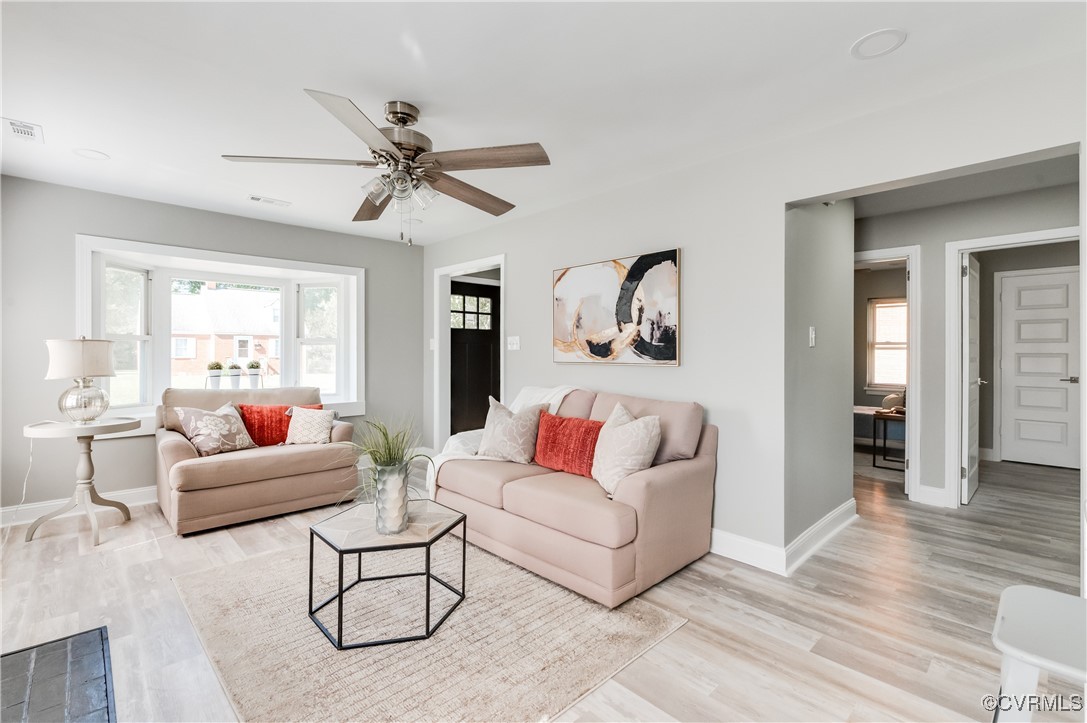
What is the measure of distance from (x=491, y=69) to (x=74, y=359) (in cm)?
321

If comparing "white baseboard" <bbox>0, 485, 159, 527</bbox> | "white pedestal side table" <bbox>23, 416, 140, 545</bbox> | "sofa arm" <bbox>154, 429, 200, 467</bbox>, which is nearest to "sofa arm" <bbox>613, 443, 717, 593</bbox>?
"sofa arm" <bbox>154, 429, 200, 467</bbox>

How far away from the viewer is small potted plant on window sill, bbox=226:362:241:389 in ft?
15.8

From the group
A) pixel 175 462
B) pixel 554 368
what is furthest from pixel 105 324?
pixel 554 368

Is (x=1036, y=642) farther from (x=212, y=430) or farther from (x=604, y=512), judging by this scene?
(x=212, y=430)

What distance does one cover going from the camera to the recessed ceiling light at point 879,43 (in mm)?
1925

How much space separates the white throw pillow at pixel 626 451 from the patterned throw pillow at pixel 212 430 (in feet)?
9.14

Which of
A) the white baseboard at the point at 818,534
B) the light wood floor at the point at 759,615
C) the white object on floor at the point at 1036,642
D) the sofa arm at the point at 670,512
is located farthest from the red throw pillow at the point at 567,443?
the white object on floor at the point at 1036,642

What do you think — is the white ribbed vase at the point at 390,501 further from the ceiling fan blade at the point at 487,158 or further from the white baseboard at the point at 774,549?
the white baseboard at the point at 774,549

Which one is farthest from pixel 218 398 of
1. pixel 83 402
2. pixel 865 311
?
pixel 865 311

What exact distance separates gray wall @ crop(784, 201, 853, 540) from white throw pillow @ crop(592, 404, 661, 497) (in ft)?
2.53

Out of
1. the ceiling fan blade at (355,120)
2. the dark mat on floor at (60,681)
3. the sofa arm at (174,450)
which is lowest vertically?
the dark mat on floor at (60,681)

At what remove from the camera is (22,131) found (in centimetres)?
279

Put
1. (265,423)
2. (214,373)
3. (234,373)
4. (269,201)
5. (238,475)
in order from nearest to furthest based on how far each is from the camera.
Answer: (238,475), (269,201), (265,423), (214,373), (234,373)

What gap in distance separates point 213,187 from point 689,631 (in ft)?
13.8
